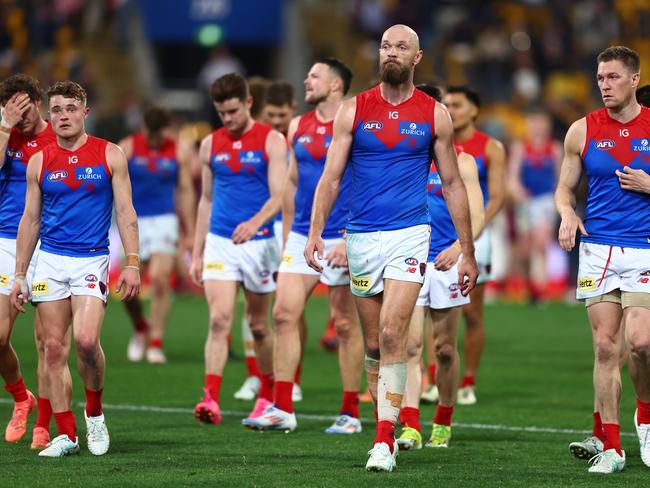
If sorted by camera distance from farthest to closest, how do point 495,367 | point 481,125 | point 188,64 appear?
1. point 188,64
2. point 481,125
3. point 495,367

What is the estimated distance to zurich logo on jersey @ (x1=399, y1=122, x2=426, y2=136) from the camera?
29.7 feet

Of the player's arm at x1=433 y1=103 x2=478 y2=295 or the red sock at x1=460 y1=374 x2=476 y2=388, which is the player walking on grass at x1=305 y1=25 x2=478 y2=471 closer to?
the player's arm at x1=433 y1=103 x2=478 y2=295

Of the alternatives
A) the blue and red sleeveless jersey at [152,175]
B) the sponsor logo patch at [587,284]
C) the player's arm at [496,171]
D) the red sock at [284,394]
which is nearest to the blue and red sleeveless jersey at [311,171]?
the red sock at [284,394]

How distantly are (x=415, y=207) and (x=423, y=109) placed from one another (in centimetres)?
65

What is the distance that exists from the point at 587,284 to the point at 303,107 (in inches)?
849

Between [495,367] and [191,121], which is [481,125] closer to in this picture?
[191,121]

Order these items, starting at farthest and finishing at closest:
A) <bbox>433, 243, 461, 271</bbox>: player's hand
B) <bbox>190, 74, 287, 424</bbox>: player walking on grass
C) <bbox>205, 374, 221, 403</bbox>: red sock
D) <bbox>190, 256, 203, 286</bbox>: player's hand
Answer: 1. <bbox>190, 256, 203, 286</bbox>: player's hand
2. <bbox>190, 74, 287, 424</bbox>: player walking on grass
3. <bbox>205, 374, 221, 403</bbox>: red sock
4. <bbox>433, 243, 461, 271</bbox>: player's hand

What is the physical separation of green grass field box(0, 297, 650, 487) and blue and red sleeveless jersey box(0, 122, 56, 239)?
1.63 meters

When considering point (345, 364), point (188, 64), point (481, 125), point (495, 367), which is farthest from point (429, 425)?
point (188, 64)

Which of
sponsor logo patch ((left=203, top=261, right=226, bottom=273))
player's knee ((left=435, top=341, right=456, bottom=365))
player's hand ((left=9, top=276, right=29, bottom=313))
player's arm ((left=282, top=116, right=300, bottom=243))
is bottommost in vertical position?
player's knee ((left=435, top=341, right=456, bottom=365))

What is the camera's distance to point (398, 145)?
29.7 feet

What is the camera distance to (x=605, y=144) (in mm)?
9102

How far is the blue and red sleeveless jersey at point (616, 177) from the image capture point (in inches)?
357

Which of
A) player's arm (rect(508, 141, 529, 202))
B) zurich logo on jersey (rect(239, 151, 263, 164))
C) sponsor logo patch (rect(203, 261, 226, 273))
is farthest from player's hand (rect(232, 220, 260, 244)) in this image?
player's arm (rect(508, 141, 529, 202))
